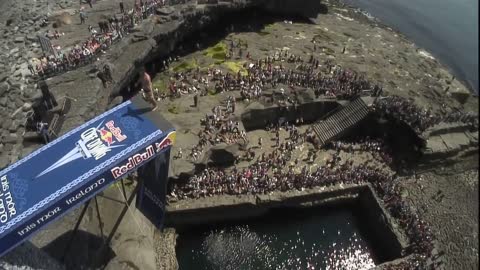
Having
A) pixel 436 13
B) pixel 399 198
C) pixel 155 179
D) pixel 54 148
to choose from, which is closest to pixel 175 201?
pixel 155 179

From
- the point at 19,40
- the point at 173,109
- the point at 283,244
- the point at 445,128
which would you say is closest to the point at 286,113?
the point at 173,109

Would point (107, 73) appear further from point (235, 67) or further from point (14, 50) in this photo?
point (235, 67)

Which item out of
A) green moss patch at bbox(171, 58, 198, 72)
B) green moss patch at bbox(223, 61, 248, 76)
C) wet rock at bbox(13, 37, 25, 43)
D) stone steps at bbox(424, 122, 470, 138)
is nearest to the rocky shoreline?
wet rock at bbox(13, 37, 25, 43)

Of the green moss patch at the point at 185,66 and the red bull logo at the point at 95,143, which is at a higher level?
the red bull logo at the point at 95,143

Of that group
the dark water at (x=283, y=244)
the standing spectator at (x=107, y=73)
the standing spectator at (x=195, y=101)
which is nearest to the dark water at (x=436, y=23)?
the dark water at (x=283, y=244)

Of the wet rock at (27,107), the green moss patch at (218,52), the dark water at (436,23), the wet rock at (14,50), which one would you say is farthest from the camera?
the dark water at (436,23)

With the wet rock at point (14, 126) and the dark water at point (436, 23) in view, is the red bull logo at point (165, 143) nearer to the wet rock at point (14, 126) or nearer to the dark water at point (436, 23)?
the wet rock at point (14, 126)

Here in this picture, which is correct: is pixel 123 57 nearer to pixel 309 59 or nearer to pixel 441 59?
pixel 309 59

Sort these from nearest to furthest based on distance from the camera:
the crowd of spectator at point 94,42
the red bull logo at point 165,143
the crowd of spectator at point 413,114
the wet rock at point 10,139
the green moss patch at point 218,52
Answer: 1. the red bull logo at point 165,143
2. the wet rock at point 10,139
3. the crowd of spectator at point 94,42
4. the crowd of spectator at point 413,114
5. the green moss patch at point 218,52
